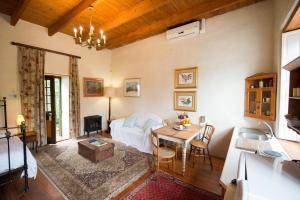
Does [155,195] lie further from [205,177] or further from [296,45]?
[296,45]

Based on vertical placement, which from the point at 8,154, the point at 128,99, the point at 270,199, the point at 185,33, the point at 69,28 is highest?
the point at 69,28

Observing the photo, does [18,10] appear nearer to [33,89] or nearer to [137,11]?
[33,89]

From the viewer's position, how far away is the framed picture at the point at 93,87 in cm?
469

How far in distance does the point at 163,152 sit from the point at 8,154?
2.32 metres

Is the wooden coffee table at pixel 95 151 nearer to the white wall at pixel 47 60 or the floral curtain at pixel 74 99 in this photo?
the floral curtain at pixel 74 99

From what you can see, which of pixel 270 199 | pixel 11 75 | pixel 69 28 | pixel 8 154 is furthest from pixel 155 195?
pixel 69 28

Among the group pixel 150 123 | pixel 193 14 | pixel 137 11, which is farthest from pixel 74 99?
pixel 193 14

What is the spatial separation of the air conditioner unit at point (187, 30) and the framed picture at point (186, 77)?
2.76 ft

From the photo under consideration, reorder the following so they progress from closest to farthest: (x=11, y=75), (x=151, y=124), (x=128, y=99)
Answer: (x=11, y=75)
(x=151, y=124)
(x=128, y=99)

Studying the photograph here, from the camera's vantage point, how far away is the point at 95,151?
2.79m

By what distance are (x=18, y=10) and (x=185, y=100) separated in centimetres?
409

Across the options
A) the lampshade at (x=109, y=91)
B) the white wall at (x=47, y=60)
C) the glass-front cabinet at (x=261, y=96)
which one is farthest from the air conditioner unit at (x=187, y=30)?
the white wall at (x=47, y=60)

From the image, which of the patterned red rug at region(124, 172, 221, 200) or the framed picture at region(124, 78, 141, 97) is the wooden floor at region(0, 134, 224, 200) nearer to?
the patterned red rug at region(124, 172, 221, 200)

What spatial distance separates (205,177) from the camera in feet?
8.02
